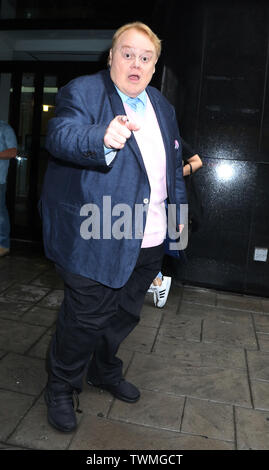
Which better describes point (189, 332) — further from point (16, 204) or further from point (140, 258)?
point (16, 204)

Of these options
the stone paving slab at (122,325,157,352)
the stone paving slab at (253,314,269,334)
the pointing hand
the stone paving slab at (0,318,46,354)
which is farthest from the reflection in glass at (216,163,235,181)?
the pointing hand

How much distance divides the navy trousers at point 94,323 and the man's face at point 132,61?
78cm

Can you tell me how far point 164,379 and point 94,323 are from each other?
93 centimetres

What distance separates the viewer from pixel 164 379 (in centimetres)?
270

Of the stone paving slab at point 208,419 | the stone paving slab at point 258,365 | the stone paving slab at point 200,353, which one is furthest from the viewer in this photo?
the stone paving slab at point 200,353

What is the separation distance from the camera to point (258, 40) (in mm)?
4176

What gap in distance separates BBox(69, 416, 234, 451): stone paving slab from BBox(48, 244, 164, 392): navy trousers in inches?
8.4

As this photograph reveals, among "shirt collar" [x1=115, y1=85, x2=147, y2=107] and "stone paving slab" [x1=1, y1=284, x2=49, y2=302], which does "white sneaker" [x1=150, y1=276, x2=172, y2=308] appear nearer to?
"stone paving slab" [x1=1, y1=284, x2=49, y2=302]

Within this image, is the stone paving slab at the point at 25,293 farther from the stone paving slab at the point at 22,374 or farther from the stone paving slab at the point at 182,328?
the stone paving slab at the point at 182,328

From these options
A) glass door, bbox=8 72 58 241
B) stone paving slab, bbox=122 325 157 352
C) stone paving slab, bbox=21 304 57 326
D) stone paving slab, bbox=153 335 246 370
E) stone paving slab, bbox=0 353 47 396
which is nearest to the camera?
stone paving slab, bbox=0 353 47 396

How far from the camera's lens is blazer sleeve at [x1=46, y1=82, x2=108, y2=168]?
5.10 feet

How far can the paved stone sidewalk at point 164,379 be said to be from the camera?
2.11 m

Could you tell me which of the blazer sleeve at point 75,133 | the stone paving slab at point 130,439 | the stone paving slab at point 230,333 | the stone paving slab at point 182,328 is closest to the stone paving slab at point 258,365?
the stone paving slab at point 230,333

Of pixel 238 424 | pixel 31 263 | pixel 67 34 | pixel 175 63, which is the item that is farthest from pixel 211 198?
pixel 67 34
